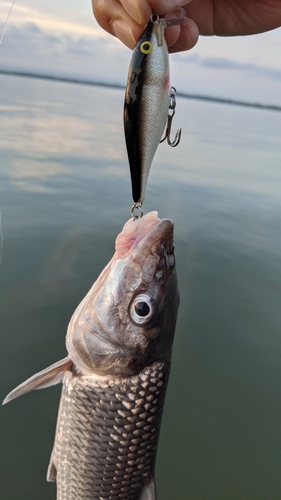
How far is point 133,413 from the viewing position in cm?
169

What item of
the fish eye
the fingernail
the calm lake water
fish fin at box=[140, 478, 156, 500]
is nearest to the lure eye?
the fingernail

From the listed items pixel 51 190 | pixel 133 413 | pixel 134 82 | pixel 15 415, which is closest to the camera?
pixel 134 82

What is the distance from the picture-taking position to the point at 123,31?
162 cm

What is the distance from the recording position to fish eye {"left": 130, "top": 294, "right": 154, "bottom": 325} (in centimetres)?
163

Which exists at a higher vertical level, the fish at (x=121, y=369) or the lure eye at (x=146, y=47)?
the lure eye at (x=146, y=47)

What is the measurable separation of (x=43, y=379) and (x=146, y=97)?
4.04ft

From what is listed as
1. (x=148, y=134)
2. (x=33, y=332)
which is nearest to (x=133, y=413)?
(x=148, y=134)

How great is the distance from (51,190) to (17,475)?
6.36 m

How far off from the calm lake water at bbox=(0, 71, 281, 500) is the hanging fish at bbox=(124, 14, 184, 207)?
2.78m

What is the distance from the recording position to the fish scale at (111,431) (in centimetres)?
169

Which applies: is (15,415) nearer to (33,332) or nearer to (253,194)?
(33,332)

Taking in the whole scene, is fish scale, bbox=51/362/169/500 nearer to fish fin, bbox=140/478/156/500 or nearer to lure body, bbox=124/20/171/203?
fish fin, bbox=140/478/156/500

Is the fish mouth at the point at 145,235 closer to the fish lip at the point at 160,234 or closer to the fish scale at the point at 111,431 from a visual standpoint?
the fish lip at the point at 160,234

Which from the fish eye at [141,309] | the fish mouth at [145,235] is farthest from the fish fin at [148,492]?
the fish mouth at [145,235]
